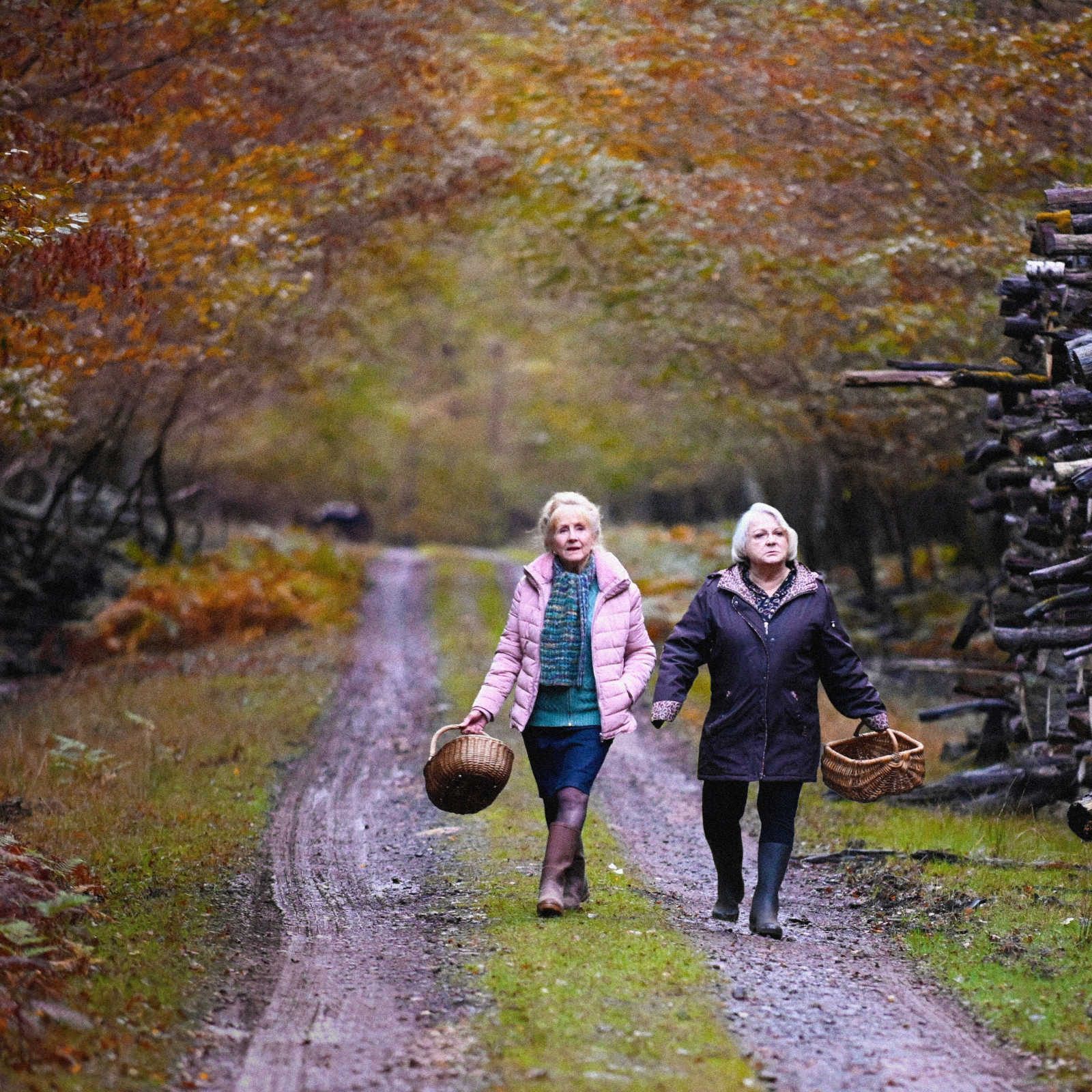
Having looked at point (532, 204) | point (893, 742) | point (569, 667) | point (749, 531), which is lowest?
point (893, 742)

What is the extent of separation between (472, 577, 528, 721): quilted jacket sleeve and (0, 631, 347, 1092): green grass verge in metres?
1.77

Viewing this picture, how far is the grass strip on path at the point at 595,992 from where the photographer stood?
477cm

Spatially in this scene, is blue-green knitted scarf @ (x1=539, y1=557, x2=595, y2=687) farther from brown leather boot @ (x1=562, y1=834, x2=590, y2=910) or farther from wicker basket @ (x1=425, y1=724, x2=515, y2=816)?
brown leather boot @ (x1=562, y1=834, x2=590, y2=910)

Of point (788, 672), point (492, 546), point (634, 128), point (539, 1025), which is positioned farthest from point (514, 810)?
point (492, 546)

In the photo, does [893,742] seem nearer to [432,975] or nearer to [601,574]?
[601,574]

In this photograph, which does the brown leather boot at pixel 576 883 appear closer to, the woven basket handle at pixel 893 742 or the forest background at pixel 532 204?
the woven basket handle at pixel 893 742

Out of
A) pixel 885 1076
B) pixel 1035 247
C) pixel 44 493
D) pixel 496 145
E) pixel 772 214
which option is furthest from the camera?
pixel 44 493

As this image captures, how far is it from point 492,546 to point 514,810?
150 ft

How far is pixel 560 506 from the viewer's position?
6934 millimetres

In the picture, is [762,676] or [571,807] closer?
[762,676]

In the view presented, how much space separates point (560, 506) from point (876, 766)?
6.96 ft

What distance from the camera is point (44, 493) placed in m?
24.9

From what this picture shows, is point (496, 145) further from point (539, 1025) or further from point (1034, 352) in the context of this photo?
point (539, 1025)

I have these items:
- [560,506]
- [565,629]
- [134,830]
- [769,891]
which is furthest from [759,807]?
[134,830]
